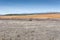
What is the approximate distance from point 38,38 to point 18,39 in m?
1.44

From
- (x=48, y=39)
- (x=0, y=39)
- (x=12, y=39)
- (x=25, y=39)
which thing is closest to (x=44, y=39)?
(x=48, y=39)

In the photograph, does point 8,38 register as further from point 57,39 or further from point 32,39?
point 57,39

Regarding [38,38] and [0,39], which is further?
[38,38]

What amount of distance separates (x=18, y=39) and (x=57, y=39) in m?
2.55

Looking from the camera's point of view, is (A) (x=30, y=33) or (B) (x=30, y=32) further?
(B) (x=30, y=32)

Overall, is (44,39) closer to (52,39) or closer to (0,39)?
(52,39)

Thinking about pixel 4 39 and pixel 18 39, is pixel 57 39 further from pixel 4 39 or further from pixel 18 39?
pixel 4 39

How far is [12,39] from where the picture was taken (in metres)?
11.6

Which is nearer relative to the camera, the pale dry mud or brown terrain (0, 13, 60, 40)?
the pale dry mud

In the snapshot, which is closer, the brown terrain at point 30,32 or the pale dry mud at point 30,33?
the pale dry mud at point 30,33

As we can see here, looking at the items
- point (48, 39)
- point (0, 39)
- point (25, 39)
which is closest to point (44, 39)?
point (48, 39)

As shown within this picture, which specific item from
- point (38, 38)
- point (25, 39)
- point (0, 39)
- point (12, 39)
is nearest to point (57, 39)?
point (38, 38)

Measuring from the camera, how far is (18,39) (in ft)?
38.1

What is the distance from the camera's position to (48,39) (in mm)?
11742
